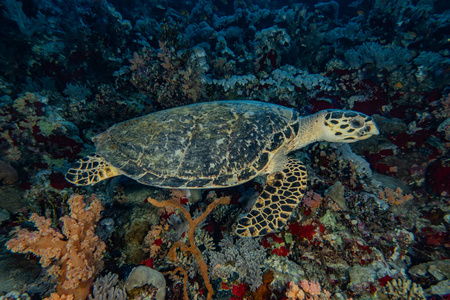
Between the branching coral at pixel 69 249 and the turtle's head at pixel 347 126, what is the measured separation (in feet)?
14.1

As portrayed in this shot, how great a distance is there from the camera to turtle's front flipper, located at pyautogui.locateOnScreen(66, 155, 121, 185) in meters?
3.21

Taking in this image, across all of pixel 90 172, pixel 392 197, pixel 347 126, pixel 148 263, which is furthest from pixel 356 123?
pixel 90 172

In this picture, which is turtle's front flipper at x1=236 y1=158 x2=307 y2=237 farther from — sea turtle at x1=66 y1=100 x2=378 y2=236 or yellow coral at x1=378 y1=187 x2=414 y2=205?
yellow coral at x1=378 y1=187 x2=414 y2=205

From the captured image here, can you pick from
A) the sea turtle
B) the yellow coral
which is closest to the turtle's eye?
the sea turtle

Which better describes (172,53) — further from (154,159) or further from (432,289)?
(432,289)

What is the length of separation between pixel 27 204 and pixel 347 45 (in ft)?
39.8

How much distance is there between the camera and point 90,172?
128 inches

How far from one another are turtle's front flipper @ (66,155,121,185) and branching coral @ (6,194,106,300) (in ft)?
2.72

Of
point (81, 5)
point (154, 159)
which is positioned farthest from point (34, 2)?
point (154, 159)

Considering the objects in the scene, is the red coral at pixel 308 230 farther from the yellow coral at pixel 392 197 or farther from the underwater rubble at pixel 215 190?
the yellow coral at pixel 392 197

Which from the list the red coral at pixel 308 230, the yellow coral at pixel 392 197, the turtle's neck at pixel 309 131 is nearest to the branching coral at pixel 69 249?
the red coral at pixel 308 230

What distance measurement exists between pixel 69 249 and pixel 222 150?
2.41 meters

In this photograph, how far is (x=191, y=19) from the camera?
11.6 meters

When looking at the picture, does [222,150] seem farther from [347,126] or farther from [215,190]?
[347,126]
